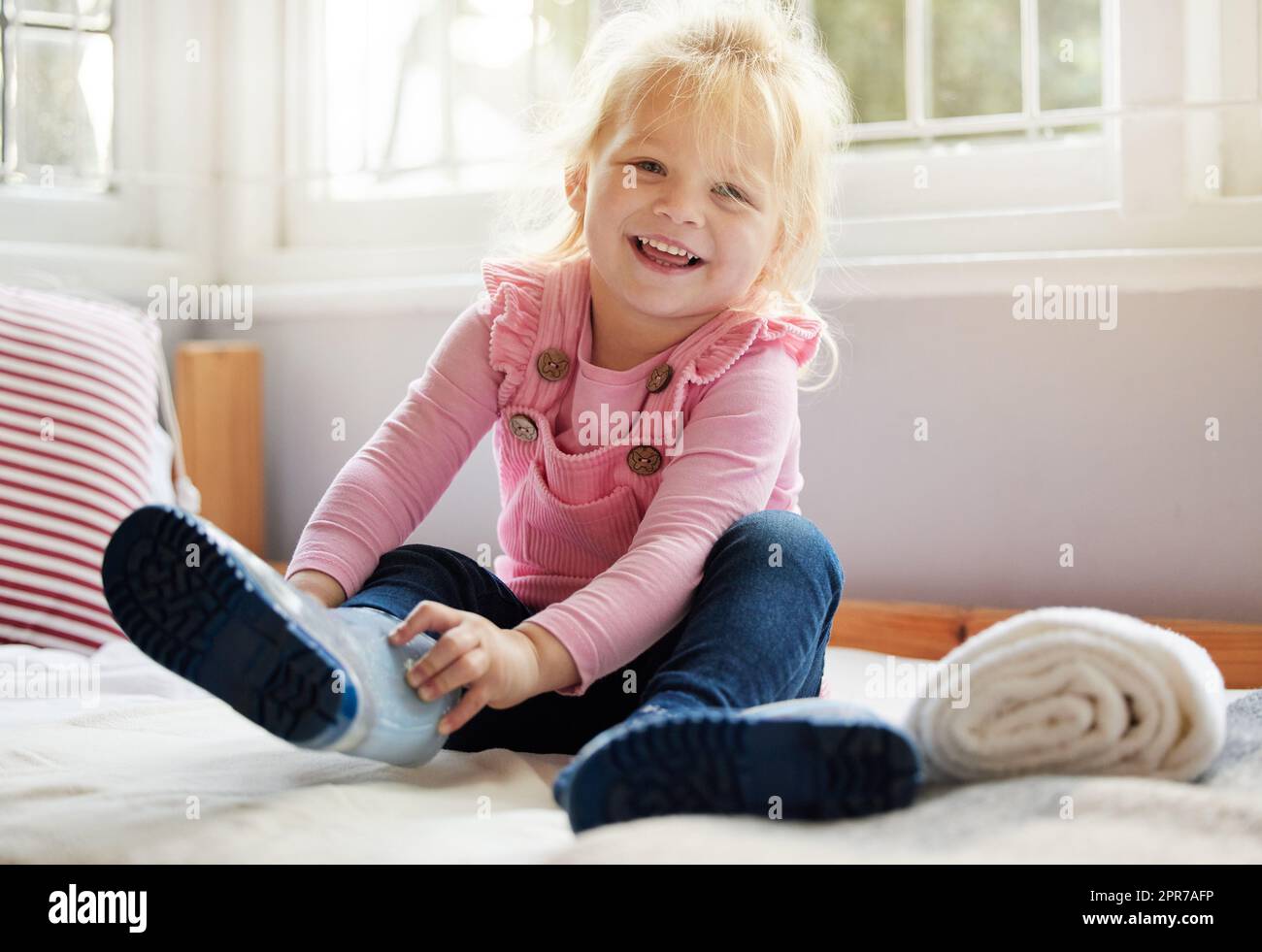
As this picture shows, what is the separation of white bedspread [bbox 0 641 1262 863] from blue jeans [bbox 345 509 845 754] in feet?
0.13

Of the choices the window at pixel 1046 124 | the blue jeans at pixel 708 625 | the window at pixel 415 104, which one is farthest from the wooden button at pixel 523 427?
the window at pixel 415 104

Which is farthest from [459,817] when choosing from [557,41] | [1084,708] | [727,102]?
[557,41]

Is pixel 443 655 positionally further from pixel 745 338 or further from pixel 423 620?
pixel 745 338

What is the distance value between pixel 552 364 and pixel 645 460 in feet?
0.40

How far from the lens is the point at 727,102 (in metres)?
0.97

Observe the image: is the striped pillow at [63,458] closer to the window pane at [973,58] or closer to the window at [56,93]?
the window at [56,93]

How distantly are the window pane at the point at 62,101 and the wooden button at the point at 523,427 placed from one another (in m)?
0.91

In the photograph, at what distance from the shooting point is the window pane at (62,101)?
1661mm

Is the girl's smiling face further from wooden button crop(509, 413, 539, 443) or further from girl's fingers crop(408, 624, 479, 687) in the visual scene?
girl's fingers crop(408, 624, 479, 687)

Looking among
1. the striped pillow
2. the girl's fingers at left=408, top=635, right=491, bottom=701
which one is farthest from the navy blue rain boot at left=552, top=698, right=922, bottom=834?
the striped pillow

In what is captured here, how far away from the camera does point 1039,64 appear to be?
1471 mm
